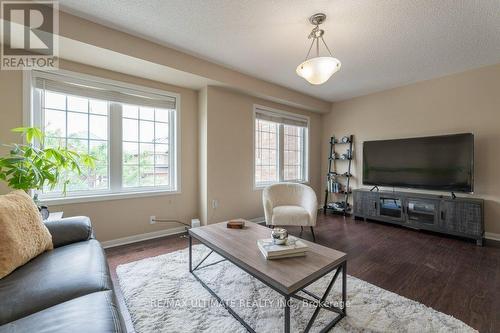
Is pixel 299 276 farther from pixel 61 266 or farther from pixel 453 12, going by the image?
pixel 453 12

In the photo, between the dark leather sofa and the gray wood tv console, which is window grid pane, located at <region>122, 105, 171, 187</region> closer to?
the dark leather sofa

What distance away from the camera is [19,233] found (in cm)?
127

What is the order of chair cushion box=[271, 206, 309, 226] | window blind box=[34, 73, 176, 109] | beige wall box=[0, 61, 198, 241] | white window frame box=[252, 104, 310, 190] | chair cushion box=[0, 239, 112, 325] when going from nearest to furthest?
1. chair cushion box=[0, 239, 112, 325]
2. beige wall box=[0, 61, 198, 241]
3. window blind box=[34, 73, 176, 109]
4. chair cushion box=[271, 206, 309, 226]
5. white window frame box=[252, 104, 310, 190]

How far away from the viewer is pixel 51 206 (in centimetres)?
238

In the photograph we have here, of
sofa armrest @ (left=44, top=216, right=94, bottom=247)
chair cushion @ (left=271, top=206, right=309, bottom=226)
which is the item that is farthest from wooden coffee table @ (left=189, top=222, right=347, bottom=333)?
chair cushion @ (left=271, top=206, right=309, bottom=226)

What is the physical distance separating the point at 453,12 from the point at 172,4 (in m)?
2.54

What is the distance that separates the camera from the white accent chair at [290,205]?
2828 millimetres

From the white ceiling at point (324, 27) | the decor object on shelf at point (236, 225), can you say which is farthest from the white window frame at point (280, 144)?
the decor object on shelf at point (236, 225)

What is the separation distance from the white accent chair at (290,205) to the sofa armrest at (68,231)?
1.97m

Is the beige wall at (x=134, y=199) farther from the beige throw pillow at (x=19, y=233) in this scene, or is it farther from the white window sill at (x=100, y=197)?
the beige throw pillow at (x=19, y=233)

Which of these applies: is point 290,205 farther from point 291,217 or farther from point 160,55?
point 160,55

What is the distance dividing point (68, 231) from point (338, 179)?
453 centimetres

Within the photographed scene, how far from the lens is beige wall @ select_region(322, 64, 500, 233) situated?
118 inches

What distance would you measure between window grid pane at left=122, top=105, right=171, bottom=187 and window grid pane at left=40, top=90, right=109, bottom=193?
24 centimetres
